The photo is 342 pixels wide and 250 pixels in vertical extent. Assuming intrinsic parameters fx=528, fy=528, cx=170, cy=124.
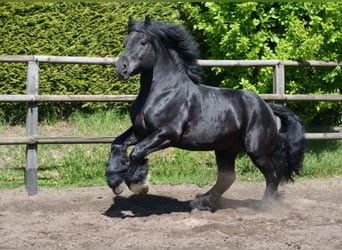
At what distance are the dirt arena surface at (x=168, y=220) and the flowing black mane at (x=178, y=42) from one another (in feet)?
4.75

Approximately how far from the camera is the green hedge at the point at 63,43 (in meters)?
8.29

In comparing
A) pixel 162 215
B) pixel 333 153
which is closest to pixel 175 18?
pixel 333 153

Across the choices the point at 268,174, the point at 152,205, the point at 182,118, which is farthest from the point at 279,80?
the point at 152,205

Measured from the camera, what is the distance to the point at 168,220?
16.2 ft

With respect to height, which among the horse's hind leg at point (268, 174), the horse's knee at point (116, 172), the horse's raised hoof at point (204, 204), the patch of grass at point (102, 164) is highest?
the horse's knee at point (116, 172)

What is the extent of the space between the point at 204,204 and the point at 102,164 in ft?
6.58

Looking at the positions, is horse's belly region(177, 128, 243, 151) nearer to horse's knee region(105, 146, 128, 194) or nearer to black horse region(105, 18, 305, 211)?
black horse region(105, 18, 305, 211)

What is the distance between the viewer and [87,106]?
8781 mm

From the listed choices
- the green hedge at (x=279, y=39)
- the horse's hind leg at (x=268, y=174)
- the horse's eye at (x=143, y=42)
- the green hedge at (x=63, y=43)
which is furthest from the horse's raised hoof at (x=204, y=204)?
the green hedge at (x=63, y=43)

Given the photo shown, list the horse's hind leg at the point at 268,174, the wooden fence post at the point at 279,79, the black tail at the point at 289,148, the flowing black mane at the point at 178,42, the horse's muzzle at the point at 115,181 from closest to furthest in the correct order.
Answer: the horse's muzzle at the point at 115,181 < the flowing black mane at the point at 178,42 < the horse's hind leg at the point at 268,174 < the black tail at the point at 289,148 < the wooden fence post at the point at 279,79

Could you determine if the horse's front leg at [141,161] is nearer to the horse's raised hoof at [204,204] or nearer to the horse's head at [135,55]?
the horse's head at [135,55]

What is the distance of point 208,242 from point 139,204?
5.76ft

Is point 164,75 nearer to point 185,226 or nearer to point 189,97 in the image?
point 189,97

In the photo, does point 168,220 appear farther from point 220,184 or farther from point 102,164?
point 102,164
